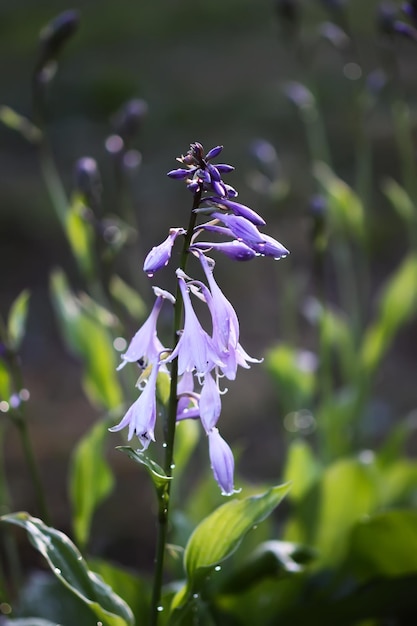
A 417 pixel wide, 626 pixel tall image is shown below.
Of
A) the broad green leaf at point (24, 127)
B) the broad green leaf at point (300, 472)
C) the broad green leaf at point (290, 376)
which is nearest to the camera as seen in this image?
the broad green leaf at point (24, 127)

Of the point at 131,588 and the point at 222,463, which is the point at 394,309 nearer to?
the point at 131,588

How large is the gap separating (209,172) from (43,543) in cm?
69

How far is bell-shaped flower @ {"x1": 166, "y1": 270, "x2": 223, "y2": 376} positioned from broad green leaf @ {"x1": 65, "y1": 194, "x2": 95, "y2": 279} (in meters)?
0.95

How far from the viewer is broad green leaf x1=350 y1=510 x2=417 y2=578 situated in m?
1.94

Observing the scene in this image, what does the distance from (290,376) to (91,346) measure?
59 cm

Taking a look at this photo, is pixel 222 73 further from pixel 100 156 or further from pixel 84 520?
pixel 84 520

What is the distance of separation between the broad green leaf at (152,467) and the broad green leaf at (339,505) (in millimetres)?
855

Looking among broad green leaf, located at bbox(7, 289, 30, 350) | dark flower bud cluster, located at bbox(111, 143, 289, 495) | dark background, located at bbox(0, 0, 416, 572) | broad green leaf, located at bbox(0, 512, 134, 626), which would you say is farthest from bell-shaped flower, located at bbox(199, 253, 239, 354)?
dark background, located at bbox(0, 0, 416, 572)

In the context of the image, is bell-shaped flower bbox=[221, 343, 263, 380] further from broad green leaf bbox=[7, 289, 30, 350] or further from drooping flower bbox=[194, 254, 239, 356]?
broad green leaf bbox=[7, 289, 30, 350]

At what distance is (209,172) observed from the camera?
119 cm

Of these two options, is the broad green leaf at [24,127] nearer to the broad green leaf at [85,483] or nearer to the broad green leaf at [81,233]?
the broad green leaf at [81,233]

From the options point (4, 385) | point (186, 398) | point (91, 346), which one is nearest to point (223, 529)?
point (186, 398)

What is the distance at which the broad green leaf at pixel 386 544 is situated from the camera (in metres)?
1.94

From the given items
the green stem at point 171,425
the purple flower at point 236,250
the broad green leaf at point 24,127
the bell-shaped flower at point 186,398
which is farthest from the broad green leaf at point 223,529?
the broad green leaf at point 24,127
